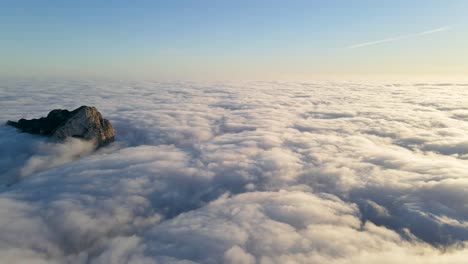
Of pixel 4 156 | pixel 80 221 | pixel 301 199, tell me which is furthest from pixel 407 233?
pixel 4 156

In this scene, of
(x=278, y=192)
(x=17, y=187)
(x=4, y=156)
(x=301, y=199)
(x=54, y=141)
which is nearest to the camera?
(x=301, y=199)

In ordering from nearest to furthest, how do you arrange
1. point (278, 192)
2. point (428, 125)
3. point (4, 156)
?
point (278, 192) → point (4, 156) → point (428, 125)

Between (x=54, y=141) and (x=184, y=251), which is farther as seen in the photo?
(x=54, y=141)

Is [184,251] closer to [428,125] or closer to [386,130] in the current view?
[386,130]

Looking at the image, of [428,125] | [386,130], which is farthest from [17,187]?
[428,125]

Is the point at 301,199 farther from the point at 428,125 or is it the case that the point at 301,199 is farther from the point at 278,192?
the point at 428,125

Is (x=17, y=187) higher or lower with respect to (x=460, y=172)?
lower
